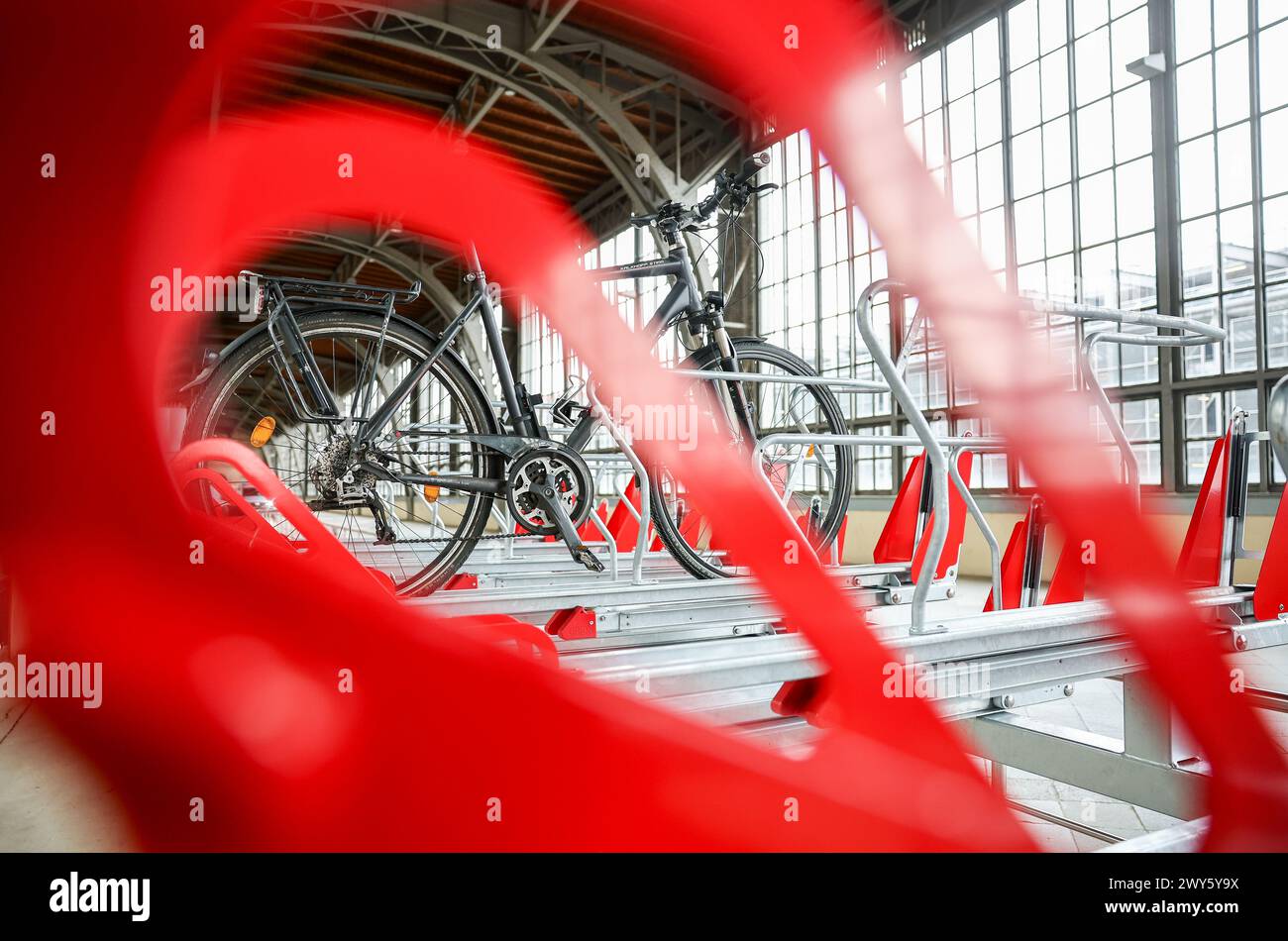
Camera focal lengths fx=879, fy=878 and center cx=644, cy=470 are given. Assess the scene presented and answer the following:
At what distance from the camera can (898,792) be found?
1664 mm

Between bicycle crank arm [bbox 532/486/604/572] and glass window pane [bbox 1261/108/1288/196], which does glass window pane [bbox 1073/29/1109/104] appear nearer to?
glass window pane [bbox 1261/108/1288/196]

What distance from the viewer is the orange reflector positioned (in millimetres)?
2426

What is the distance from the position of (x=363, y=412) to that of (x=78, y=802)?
126cm

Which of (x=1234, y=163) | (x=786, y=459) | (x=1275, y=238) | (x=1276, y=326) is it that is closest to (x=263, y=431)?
(x=786, y=459)

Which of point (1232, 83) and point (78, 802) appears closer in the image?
point (78, 802)

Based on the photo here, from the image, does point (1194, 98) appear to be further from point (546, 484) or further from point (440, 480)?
point (440, 480)

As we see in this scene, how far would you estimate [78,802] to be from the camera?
90.4 inches

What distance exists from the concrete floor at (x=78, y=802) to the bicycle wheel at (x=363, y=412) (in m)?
0.85

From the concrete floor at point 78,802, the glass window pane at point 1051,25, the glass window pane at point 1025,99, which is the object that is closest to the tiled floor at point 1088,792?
the concrete floor at point 78,802

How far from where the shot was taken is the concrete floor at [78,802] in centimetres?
209

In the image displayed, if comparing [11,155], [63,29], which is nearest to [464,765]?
[11,155]

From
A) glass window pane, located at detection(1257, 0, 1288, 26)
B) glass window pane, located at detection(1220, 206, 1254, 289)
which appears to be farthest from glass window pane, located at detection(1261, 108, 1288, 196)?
glass window pane, located at detection(1257, 0, 1288, 26)

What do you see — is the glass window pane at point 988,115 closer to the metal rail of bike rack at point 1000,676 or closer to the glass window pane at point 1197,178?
the glass window pane at point 1197,178

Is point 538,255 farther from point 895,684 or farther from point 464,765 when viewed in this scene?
point 895,684
